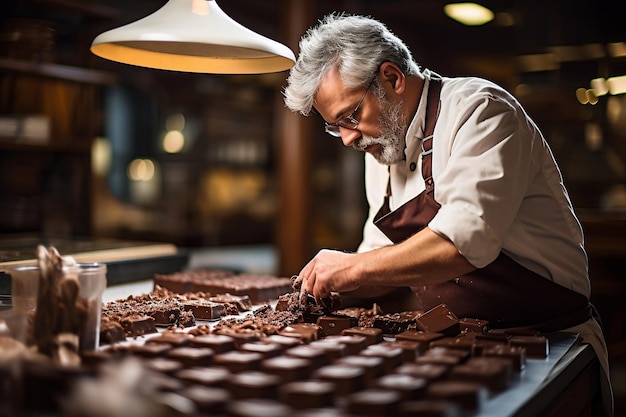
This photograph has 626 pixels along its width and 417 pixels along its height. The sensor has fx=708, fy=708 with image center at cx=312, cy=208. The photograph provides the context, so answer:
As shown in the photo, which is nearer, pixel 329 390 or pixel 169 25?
pixel 329 390

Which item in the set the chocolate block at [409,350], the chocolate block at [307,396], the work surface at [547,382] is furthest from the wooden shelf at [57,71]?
the chocolate block at [307,396]

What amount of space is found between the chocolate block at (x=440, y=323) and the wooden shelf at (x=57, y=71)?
3.57 m

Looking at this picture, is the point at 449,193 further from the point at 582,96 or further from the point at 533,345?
the point at 582,96

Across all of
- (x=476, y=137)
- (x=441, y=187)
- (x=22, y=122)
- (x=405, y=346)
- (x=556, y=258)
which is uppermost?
(x=22, y=122)

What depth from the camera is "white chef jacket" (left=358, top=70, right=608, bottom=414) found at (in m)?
1.99

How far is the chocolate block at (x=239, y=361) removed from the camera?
1.54 m

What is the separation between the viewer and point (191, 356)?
1560 millimetres

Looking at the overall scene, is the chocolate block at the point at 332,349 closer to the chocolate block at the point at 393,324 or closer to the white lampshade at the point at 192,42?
the chocolate block at the point at 393,324

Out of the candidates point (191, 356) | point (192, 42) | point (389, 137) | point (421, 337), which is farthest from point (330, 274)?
point (192, 42)

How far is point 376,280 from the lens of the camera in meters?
2.09

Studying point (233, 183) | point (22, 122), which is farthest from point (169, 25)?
point (233, 183)

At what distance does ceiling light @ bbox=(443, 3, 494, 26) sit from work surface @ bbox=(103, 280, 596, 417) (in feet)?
14.6

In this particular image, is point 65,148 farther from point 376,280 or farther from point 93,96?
point 376,280

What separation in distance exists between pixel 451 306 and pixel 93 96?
12.0 feet
